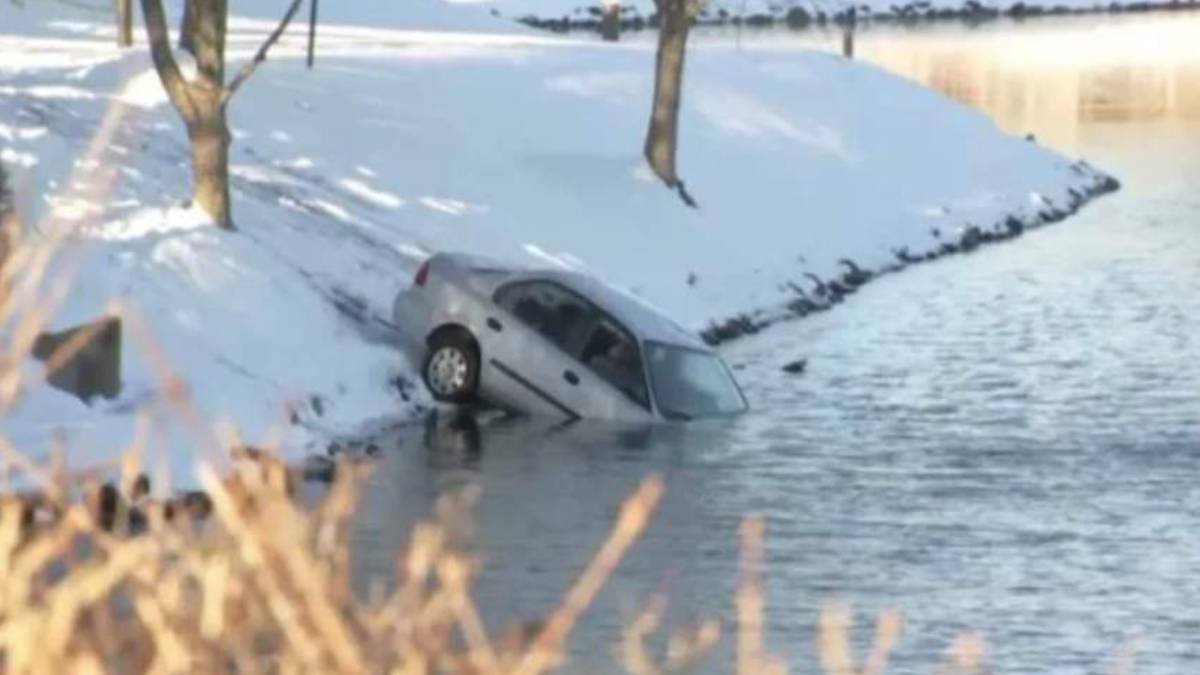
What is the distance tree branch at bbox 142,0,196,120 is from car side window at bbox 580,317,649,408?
502 cm

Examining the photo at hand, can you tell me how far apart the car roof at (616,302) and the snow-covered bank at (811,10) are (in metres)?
39.8

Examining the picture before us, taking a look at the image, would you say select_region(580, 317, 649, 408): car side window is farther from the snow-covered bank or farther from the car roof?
the snow-covered bank

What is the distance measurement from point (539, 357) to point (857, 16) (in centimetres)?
7522

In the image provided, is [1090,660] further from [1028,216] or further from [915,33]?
[915,33]

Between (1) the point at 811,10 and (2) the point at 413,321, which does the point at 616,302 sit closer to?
(2) the point at 413,321

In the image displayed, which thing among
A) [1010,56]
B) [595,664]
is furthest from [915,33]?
[595,664]

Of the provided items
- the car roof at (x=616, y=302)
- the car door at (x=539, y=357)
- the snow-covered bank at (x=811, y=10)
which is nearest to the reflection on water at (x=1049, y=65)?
the snow-covered bank at (x=811, y=10)

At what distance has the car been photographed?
27094mm

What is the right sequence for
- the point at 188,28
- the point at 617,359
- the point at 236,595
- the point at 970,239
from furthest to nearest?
the point at 970,239, the point at 188,28, the point at 617,359, the point at 236,595

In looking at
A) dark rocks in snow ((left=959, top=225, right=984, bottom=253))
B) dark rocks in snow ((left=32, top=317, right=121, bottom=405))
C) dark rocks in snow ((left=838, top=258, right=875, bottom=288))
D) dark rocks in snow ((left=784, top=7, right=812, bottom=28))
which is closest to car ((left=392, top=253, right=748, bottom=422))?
dark rocks in snow ((left=32, top=317, right=121, bottom=405))

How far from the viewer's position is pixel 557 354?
89.4 feet

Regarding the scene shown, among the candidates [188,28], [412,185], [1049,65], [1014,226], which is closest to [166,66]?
[188,28]

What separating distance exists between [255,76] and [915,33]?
5608cm

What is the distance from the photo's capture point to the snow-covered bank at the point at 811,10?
8806 cm
